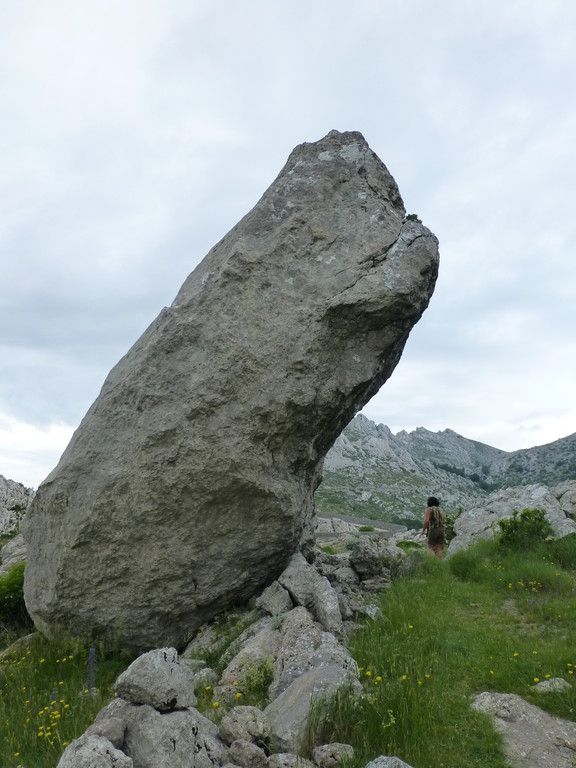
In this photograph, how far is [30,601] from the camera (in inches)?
393

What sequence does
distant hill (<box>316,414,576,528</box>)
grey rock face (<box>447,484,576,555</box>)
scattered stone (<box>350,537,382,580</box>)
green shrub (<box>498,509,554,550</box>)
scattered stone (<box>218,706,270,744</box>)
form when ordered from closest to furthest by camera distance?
scattered stone (<box>218,706,270,744</box>) → scattered stone (<box>350,537,382,580</box>) → green shrub (<box>498,509,554,550</box>) → grey rock face (<box>447,484,576,555</box>) → distant hill (<box>316,414,576,528</box>)

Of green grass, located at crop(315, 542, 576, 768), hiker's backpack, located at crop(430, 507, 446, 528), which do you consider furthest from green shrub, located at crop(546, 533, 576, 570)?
hiker's backpack, located at crop(430, 507, 446, 528)

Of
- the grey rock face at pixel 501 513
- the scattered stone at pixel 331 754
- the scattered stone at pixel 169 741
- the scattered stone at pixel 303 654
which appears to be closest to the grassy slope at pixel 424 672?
the scattered stone at pixel 331 754

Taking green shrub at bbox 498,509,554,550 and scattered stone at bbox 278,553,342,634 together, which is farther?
green shrub at bbox 498,509,554,550

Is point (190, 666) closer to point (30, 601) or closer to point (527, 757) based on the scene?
point (30, 601)

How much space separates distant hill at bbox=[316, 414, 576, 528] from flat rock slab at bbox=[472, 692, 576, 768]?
97.7 m

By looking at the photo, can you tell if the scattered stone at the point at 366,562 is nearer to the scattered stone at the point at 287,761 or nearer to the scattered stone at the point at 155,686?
the scattered stone at the point at 155,686

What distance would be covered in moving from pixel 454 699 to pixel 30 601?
719 cm

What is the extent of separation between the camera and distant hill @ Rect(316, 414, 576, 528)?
4702 inches

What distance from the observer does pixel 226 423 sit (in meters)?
9.12

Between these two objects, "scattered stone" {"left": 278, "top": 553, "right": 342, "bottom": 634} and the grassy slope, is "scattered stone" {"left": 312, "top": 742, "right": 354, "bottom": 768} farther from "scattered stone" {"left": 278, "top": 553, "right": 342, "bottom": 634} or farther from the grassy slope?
"scattered stone" {"left": 278, "top": 553, "right": 342, "bottom": 634}

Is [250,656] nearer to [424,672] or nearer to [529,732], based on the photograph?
[424,672]

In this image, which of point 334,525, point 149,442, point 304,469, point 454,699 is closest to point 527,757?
point 454,699

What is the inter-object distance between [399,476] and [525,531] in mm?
133643
